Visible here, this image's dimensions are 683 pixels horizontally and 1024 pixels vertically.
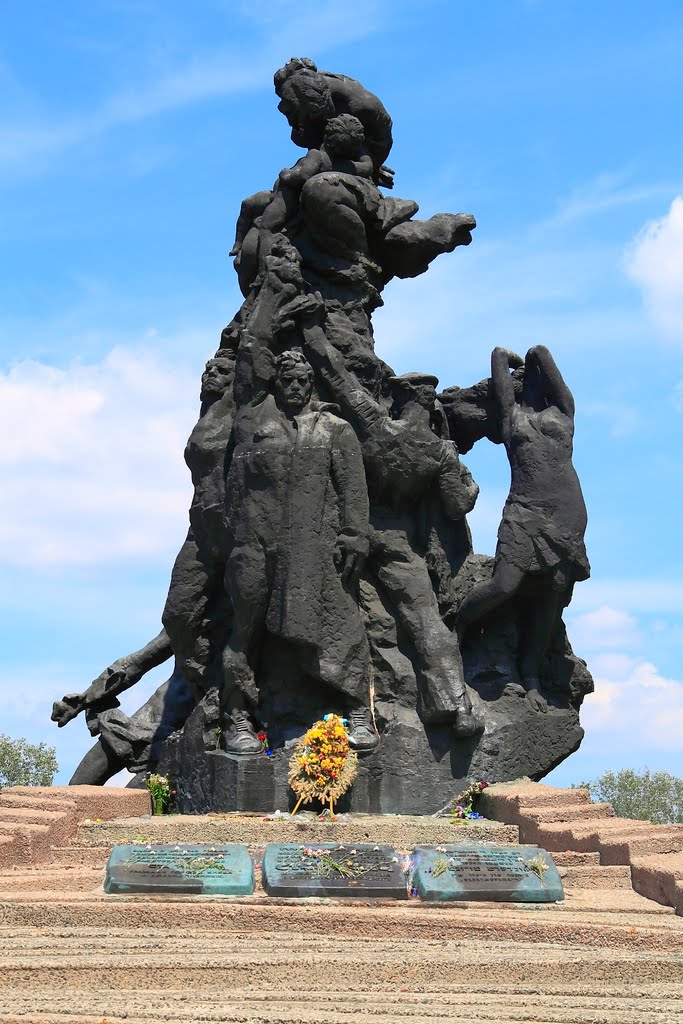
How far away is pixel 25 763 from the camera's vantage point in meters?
21.1

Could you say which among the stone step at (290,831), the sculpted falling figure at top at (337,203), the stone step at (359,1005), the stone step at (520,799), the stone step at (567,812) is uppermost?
the sculpted falling figure at top at (337,203)

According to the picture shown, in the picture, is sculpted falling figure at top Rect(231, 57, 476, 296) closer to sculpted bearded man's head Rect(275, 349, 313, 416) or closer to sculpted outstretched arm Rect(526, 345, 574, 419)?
sculpted bearded man's head Rect(275, 349, 313, 416)

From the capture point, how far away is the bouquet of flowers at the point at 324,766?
10.0 metres

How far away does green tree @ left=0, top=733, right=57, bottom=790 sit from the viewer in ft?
68.8

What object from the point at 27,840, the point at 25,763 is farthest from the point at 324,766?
the point at 25,763

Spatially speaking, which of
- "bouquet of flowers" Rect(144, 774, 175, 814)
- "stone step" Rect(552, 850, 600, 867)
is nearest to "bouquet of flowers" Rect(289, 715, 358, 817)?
"bouquet of flowers" Rect(144, 774, 175, 814)

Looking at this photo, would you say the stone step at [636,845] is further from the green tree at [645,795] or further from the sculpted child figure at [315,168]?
the green tree at [645,795]

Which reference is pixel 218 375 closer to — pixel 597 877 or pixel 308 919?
pixel 597 877

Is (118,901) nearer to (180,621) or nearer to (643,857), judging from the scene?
(643,857)

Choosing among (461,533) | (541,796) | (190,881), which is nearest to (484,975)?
(190,881)

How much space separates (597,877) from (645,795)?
13861 mm

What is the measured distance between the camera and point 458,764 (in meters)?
10.7

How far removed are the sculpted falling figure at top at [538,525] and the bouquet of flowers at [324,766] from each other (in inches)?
77.1

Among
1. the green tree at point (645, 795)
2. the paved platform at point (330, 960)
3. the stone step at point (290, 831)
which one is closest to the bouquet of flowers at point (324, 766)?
the stone step at point (290, 831)
